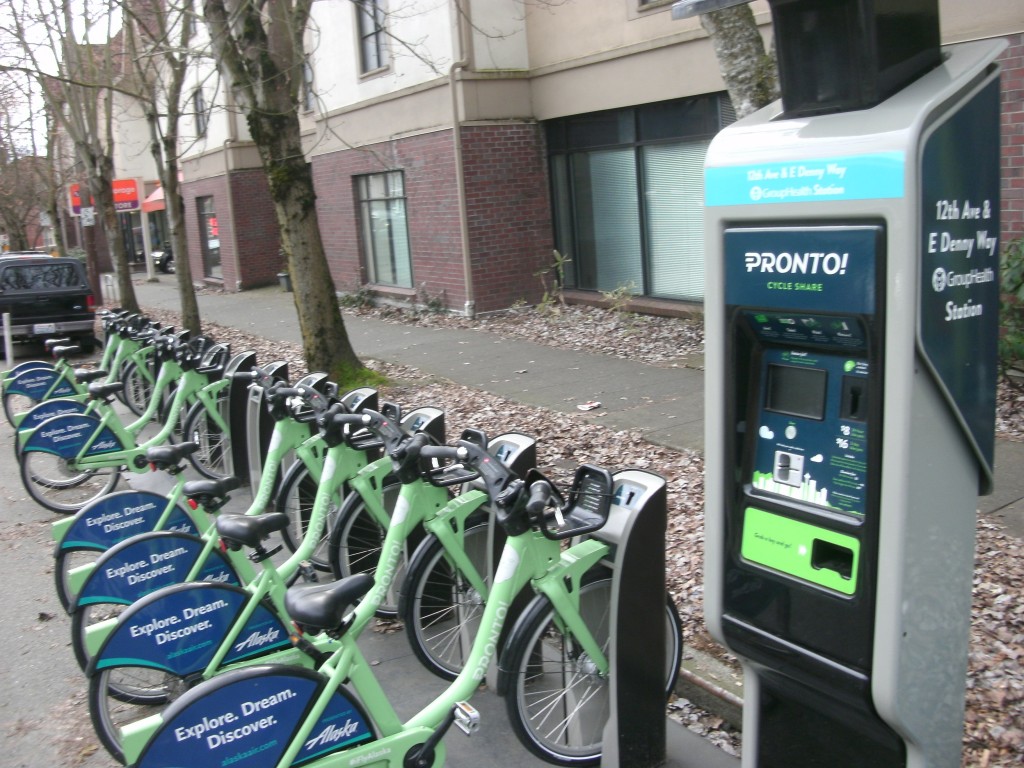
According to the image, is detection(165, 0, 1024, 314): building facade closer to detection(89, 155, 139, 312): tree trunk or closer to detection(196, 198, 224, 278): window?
detection(89, 155, 139, 312): tree trunk

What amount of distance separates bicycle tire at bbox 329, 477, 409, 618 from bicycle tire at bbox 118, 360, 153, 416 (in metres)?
5.62

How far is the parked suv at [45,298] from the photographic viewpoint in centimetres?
1531

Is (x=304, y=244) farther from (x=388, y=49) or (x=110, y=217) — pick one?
(x=110, y=217)

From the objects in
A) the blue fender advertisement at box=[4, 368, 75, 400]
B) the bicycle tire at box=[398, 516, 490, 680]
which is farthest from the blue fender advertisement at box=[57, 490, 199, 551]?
the blue fender advertisement at box=[4, 368, 75, 400]

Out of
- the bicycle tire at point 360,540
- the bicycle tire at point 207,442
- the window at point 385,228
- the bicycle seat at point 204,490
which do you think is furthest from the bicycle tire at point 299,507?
the window at point 385,228

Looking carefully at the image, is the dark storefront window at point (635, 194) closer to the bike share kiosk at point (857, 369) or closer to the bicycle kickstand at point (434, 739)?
the bike share kiosk at point (857, 369)

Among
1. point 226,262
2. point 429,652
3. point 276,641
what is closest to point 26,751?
point 276,641

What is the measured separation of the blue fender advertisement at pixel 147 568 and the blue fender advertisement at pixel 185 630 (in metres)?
0.37

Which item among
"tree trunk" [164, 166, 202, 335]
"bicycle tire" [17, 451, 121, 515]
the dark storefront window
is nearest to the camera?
"bicycle tire" [17, 451, 121, 515]

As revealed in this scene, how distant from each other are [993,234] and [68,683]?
173 inches

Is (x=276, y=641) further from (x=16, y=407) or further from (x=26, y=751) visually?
(x=16, y=407)

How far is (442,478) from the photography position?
3947 millimetres

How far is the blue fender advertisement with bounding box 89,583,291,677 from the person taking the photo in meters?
3.69

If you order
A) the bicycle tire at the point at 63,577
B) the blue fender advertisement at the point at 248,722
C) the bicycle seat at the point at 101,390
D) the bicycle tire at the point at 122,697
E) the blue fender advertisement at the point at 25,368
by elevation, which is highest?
the bicycle seat at the point at 101,390
